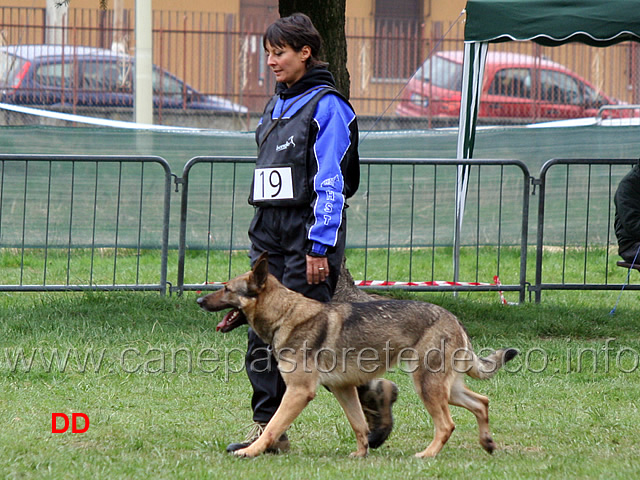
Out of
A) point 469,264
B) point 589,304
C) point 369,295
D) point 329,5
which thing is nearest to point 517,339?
point 369,295

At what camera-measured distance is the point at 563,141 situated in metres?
11.2

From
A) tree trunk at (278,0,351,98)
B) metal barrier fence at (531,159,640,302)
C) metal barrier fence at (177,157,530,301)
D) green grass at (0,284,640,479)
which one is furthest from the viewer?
metal barrier fence at (531,159,640,302)

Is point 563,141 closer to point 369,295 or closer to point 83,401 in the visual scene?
point 369,295

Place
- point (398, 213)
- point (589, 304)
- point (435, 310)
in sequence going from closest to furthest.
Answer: point (435, 310)
point (589, 304)
point (398, 213)

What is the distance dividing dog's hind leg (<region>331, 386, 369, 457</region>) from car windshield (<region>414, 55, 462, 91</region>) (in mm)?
13684

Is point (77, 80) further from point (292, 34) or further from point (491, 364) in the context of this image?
point (491, 364)

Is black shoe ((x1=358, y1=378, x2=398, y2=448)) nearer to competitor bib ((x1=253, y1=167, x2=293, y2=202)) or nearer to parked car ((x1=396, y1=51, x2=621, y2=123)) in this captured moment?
competitor bib ((x1=253, y1=167, x2=293, y2=202))

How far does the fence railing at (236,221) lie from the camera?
978cm

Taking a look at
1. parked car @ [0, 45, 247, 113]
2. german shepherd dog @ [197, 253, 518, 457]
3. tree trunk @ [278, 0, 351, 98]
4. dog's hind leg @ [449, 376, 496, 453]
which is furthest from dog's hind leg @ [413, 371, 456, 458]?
parked car @ [0, 45, 247, 113]

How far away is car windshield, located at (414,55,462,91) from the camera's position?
17688 mm

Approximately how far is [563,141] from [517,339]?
448 cm

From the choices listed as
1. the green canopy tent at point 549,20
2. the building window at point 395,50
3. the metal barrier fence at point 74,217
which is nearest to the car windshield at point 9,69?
the building window at point 395,50

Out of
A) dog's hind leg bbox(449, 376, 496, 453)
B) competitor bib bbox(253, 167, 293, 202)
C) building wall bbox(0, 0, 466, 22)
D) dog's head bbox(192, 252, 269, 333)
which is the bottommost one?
dog's hind leg bbox(449, 376, 496, 453)

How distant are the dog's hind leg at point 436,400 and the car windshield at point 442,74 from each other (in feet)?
45.3
